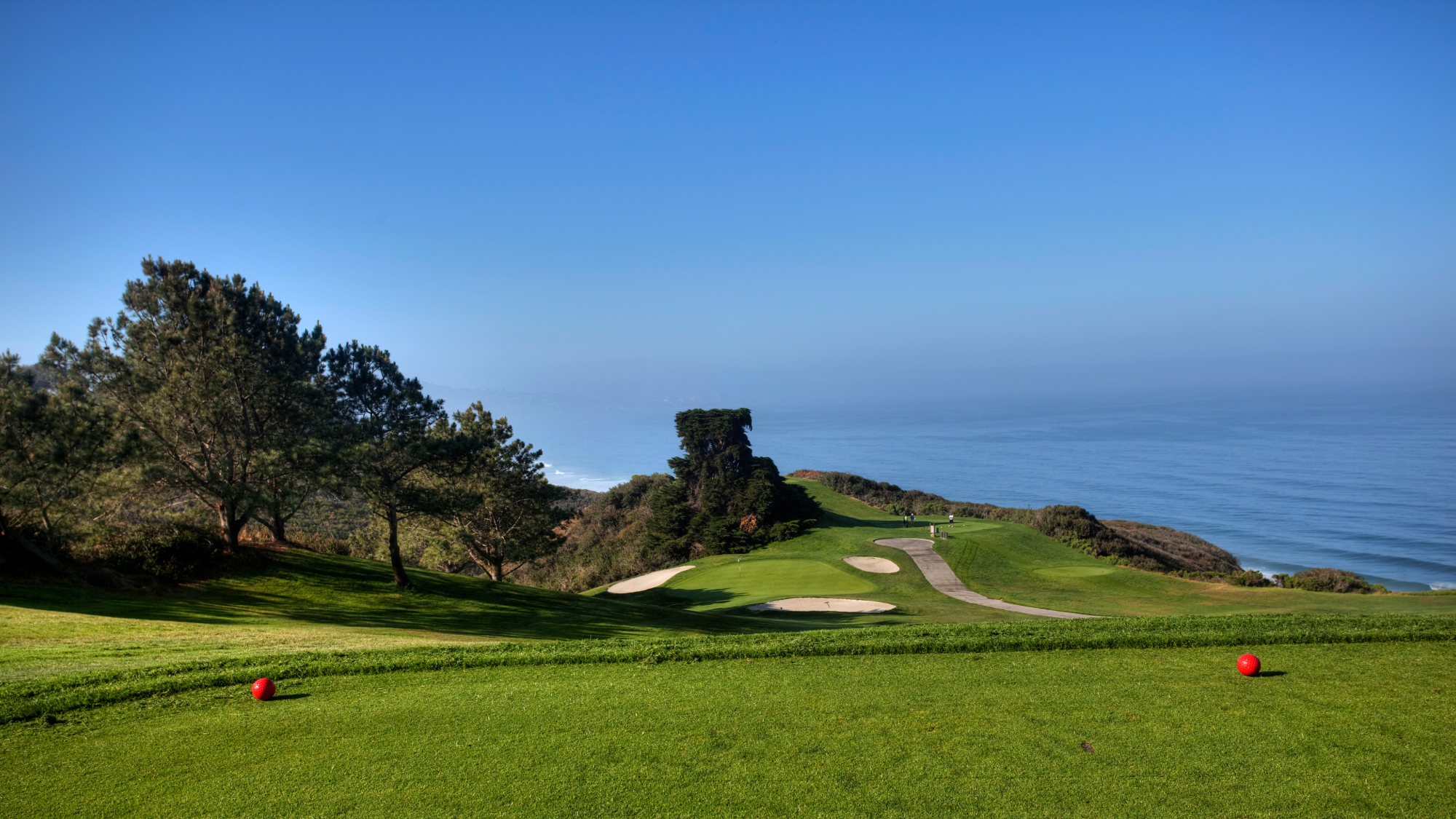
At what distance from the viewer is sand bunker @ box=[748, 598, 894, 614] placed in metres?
23.0

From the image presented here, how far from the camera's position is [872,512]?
154 feet

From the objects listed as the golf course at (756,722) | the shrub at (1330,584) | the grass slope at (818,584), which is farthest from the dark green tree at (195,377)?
the shrub at (1330,584)

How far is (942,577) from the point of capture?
90.7 feet

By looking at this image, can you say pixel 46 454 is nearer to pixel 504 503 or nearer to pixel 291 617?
pixel 291 617

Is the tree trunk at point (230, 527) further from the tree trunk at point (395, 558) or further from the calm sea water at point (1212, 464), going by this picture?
the calm sea water at point (1212, 464)

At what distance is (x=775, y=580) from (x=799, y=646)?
2029 centimetres

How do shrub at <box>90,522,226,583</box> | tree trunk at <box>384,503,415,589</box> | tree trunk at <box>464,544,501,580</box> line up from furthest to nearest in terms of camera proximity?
tree trunk at <box>464,544,501,580</box>
tree trunk at <box>384,503,415,589</box>
shrub at <box>90,522,226,583</box>

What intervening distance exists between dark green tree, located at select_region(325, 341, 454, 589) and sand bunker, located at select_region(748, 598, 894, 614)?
36.3ft

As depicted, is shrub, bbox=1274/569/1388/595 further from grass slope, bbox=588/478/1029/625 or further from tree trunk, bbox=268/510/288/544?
tree trunk, bbox=268/510/288/544

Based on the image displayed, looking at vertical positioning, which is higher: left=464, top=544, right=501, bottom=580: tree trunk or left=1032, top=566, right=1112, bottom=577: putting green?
left=1032, top=566, right=1112, bottom=577: putting green

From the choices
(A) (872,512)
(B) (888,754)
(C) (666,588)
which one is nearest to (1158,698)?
(B) (888,754)

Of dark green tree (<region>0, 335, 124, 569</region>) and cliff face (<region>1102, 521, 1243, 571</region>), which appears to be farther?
cliff face (<region>1102, 521, 1243, 571</region>)

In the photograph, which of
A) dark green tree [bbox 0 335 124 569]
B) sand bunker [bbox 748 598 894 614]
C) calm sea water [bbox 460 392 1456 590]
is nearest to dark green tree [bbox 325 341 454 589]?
dark green tree [bbox 0 335 124 569]

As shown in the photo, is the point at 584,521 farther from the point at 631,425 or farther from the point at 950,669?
the point at 631,425
